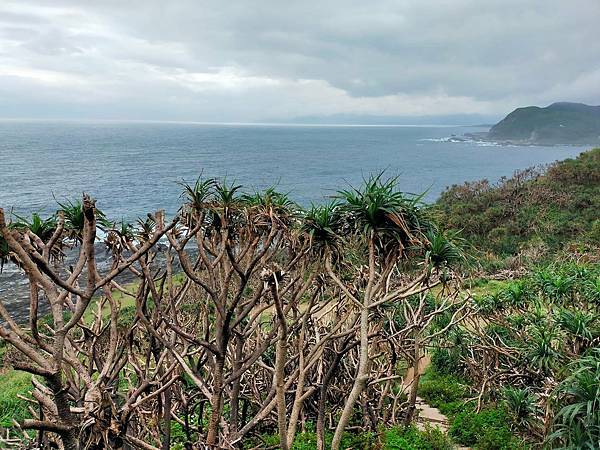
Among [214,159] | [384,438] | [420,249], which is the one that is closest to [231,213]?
[420,249]

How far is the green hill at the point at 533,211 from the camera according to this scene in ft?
101

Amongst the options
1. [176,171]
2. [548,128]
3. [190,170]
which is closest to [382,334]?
[176,171]

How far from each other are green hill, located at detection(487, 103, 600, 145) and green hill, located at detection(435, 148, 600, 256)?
5159 inches

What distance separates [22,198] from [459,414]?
54.7 metres

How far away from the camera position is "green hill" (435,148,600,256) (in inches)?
1217

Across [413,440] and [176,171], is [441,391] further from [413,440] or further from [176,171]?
[176,171]

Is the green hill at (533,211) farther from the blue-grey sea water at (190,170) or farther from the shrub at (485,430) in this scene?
the shrub at (485,430)

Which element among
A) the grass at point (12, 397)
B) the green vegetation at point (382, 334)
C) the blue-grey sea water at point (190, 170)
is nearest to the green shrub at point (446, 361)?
the green vegetation at point (382, 334)

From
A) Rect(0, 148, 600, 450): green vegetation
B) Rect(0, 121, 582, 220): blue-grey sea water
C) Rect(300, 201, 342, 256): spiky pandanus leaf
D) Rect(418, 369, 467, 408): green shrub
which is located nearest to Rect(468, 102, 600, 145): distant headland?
Rect(0, 121, 582, 220): blue-grey sea water

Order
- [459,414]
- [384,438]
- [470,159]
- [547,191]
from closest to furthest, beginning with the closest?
[384,438]
[459,414]
[547,191]
[470,159]

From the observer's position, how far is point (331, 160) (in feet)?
347

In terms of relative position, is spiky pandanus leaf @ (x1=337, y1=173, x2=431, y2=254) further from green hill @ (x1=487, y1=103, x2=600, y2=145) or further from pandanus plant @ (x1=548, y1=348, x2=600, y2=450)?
green hill @ (x1=487, y1=103, x2=600, y2=145)

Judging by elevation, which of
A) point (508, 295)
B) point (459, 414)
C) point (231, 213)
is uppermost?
point (231, 213)

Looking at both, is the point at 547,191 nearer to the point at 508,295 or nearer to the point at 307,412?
the point at 508,295
